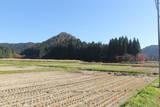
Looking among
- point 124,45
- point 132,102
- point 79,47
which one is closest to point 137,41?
point 124,45

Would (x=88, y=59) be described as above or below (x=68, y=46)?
below

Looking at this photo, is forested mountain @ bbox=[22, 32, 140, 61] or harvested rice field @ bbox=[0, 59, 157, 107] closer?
harvested rice field @ bbox=[0, 59, 157, 107]

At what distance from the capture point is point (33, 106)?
8250 mm

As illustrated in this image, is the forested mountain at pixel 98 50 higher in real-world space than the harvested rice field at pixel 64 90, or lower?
higher

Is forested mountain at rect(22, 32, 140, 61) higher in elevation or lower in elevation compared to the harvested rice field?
higher

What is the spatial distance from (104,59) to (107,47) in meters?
6.63

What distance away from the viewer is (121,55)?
96938 millimetres

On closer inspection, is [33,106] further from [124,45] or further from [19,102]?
[124,45]

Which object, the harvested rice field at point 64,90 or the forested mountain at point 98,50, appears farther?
the forested mountain at point 98,50

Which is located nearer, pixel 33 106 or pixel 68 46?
pixel 33 106

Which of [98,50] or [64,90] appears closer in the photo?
[64,90]

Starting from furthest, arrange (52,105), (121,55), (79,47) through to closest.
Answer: (79,47), (121,55), (52,105)

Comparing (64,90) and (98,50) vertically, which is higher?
(98,50)

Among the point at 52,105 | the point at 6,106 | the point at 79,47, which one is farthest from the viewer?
the point at 79,47
